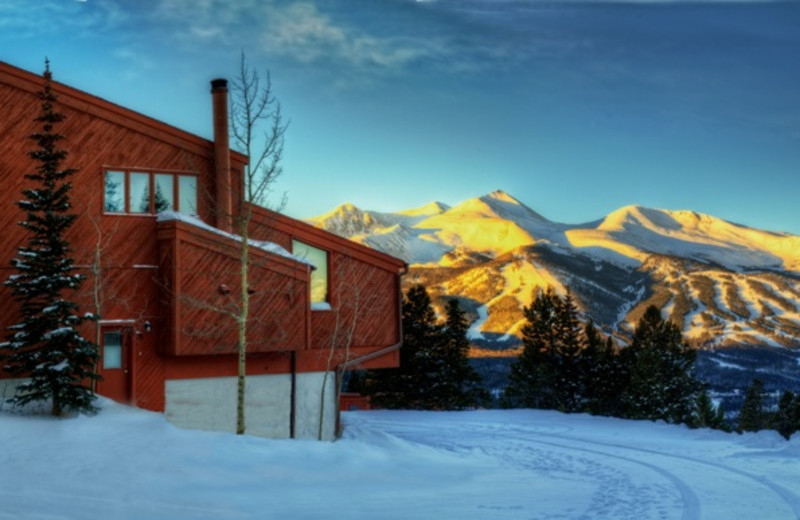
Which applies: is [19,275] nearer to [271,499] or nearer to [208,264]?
[208,264]

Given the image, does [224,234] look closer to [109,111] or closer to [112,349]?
[112,349]

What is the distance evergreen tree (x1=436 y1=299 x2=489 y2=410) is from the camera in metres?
52.6

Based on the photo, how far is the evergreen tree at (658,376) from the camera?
5572 cm

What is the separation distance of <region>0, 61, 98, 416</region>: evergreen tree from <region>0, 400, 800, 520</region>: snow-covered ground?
0.77 m

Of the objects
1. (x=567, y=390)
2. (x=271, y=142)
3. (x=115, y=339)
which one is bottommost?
(x=567, y=390)

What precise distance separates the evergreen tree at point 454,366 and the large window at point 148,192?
32156 mm

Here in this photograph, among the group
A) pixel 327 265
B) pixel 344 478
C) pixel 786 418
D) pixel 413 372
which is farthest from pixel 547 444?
pixel 786 418

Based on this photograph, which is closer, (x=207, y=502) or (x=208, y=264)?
(x=207, y=502)

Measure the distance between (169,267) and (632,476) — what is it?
12.2 metres

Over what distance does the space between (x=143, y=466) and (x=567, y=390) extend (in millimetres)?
51284

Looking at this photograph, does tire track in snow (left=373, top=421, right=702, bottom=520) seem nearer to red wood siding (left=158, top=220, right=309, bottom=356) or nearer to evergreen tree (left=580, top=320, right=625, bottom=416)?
red wood siding (left=158, top=220, right=309, bottom=356)

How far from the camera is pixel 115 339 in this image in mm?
20047

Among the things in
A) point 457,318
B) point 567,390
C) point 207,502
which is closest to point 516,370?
point 567,390

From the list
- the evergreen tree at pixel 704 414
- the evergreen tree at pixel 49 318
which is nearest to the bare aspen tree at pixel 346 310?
the evergreen tree at pixel 49 318
